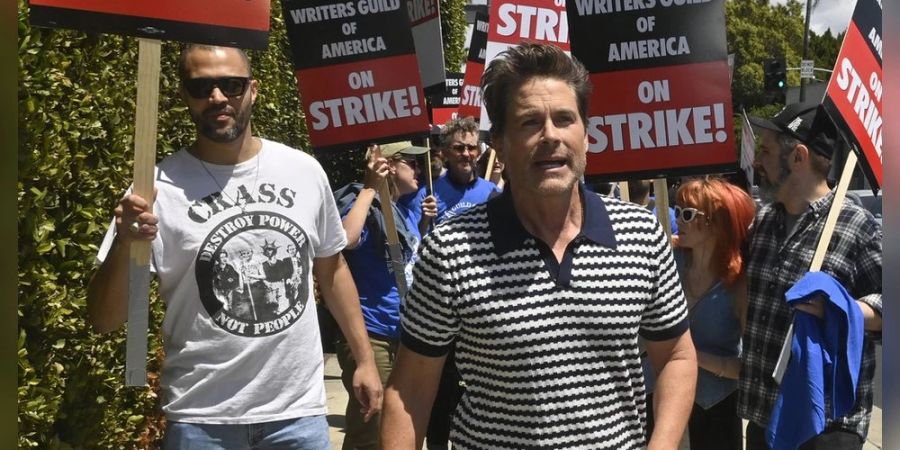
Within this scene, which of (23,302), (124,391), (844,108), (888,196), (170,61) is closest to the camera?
(888,196)

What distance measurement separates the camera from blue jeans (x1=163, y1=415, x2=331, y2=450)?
3.18 metres

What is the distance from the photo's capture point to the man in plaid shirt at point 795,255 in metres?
3.85

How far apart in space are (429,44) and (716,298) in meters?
3.28

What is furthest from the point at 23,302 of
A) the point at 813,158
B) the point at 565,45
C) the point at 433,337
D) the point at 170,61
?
the point at 565,45

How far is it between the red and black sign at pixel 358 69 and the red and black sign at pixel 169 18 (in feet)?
6.54

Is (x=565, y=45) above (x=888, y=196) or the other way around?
above

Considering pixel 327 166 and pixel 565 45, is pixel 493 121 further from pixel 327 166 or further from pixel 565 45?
pixel 327 166

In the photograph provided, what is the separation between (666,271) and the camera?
2576 mm

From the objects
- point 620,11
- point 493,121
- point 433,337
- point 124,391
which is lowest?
point 124,391

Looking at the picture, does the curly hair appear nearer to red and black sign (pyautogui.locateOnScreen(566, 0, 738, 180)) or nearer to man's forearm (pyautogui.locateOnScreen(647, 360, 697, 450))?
red and black sign (pyautogui.locateOnScreen(566, 0, 738, 180))

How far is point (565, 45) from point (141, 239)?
474 centimetres

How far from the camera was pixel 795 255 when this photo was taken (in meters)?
4.05

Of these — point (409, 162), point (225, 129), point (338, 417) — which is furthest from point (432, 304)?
point (338, 417)

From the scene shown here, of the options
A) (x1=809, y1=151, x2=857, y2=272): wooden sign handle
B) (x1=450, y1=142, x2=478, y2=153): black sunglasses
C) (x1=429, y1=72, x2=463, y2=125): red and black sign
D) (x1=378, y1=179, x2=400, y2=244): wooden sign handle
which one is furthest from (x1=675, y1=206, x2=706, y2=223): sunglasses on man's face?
(x1=429, y1=72, x2=463, y2=125): red and black sign
